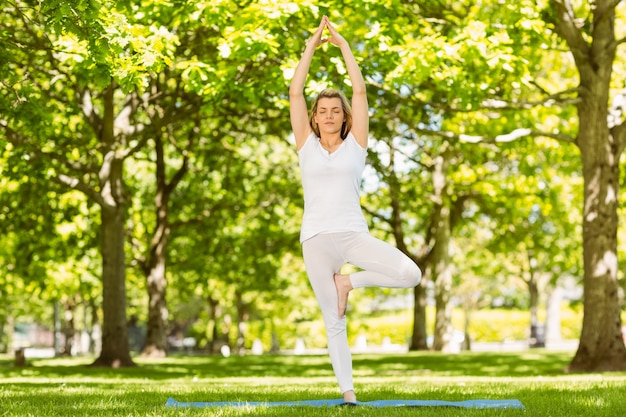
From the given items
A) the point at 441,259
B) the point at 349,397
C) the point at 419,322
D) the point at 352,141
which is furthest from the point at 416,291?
the point at 352,141

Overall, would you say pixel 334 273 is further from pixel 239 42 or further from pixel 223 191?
pixel 223 191

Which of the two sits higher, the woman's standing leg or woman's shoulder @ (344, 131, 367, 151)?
woman's shoulder @ (344, 131, 367, 151)

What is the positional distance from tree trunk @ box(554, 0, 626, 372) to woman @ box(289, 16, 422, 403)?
9722 millimetres

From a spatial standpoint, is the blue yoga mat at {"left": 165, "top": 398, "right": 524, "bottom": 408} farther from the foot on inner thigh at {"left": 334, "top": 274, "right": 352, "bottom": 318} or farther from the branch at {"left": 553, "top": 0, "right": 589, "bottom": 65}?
the branch at {"left": 553, "top": 0, "right": 589, "bottom": 65}

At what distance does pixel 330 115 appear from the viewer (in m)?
6.89

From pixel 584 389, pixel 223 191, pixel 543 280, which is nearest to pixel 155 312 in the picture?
pixel 223 191

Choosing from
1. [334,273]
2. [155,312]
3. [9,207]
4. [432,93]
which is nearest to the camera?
[334,273]

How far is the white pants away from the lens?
21.6 feet

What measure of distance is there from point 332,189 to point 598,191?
34.0 ft

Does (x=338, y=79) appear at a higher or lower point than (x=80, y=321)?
higher

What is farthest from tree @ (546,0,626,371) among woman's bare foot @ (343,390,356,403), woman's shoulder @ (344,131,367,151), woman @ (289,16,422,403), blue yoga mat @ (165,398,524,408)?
woman's shoulder @ (344,131,367,151)

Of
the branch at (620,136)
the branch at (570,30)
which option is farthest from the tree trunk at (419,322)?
the branch at (570,30)

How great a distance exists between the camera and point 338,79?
599 inches

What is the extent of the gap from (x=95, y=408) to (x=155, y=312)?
18.5 metres
